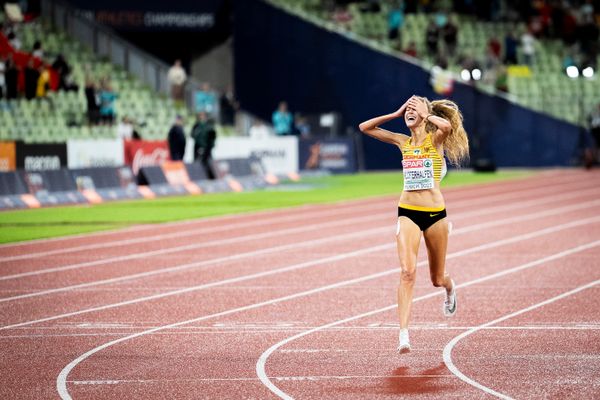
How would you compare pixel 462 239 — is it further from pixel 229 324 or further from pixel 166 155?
pixel 166 155

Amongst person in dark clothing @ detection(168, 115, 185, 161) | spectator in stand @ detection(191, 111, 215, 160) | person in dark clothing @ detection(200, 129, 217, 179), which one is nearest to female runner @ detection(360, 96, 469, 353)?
person in dark clothing @ detection(168, 115, 185, 161)

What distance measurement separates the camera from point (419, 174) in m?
9.83

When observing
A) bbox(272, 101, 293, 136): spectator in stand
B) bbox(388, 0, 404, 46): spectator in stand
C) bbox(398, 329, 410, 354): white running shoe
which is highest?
bbox(388, 0, 404, 46): spectator in stand

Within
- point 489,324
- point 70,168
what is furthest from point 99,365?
point 70,168

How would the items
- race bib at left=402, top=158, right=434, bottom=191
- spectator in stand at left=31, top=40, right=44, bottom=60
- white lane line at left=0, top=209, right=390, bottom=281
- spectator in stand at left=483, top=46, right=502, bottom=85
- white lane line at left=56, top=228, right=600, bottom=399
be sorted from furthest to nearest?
1. spectator in stand at left=483, top=46, right=502, bottom=85
2. spectator in stand at left=31, top=40, right=44, bottom=60
3. white lane line at left=0, top=209, right=390, bottom=281
4. race bib at left=402, top=158, right=434, bottom=191
5. white lane line at left=56, top=228, right=600, bottom=399

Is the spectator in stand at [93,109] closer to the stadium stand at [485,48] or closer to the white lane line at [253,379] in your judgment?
the stadium stand at [485,48]

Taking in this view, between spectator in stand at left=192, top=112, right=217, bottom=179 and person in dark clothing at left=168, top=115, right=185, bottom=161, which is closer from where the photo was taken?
person in dark clothing at left=168, top=115, right=185, bottom=161

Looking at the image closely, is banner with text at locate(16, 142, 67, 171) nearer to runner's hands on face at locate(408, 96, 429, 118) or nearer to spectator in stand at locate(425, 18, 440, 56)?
spectator in stand at locate(425, 18, 440, 56)

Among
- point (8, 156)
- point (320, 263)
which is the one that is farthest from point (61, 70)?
point (320, 263)

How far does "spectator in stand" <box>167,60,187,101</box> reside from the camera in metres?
39.8

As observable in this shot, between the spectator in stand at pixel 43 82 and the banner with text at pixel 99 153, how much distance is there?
4.78 meters

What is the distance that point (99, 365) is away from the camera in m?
9.31

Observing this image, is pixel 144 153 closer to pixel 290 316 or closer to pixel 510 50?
pixel 510 50

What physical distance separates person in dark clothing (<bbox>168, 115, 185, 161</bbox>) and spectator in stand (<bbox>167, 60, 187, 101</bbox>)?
7089 mm
